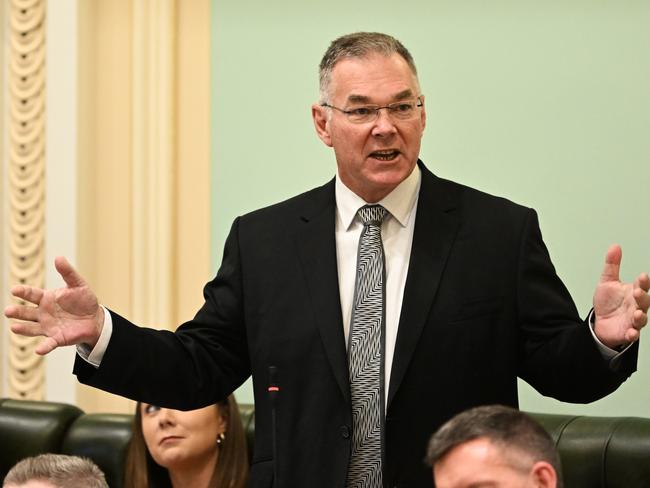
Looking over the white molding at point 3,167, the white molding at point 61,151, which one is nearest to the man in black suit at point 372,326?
the white molding at point 61,151

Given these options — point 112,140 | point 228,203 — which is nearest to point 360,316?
point 228,203

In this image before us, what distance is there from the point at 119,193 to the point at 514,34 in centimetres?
154

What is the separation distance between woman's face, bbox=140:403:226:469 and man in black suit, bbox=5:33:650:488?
39.8 inches

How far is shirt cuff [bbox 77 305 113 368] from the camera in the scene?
8.41ft

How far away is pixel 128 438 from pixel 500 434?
2368mm

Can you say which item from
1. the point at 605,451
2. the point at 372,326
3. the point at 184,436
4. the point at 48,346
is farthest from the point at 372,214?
the point at 184,436

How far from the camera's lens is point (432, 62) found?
4.18 m

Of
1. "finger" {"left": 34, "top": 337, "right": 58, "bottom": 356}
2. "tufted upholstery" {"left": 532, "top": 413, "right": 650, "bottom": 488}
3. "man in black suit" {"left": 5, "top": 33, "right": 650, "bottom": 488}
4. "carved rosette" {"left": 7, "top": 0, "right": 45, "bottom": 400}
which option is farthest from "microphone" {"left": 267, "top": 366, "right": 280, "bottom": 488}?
"carved rosette" {"left": 7, "top": 0, "right": 45, "bottom": 400}

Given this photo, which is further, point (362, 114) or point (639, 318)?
point (362, 114)

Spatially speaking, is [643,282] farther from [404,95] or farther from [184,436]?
[184,436]

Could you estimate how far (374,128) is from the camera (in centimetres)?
262

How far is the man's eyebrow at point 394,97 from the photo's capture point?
8.69 ft

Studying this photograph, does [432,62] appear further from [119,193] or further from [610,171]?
[119,193]

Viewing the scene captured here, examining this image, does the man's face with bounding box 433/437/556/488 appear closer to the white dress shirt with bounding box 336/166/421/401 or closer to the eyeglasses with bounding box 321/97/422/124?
the white dress shirt with bounding box 336/166/421/401
